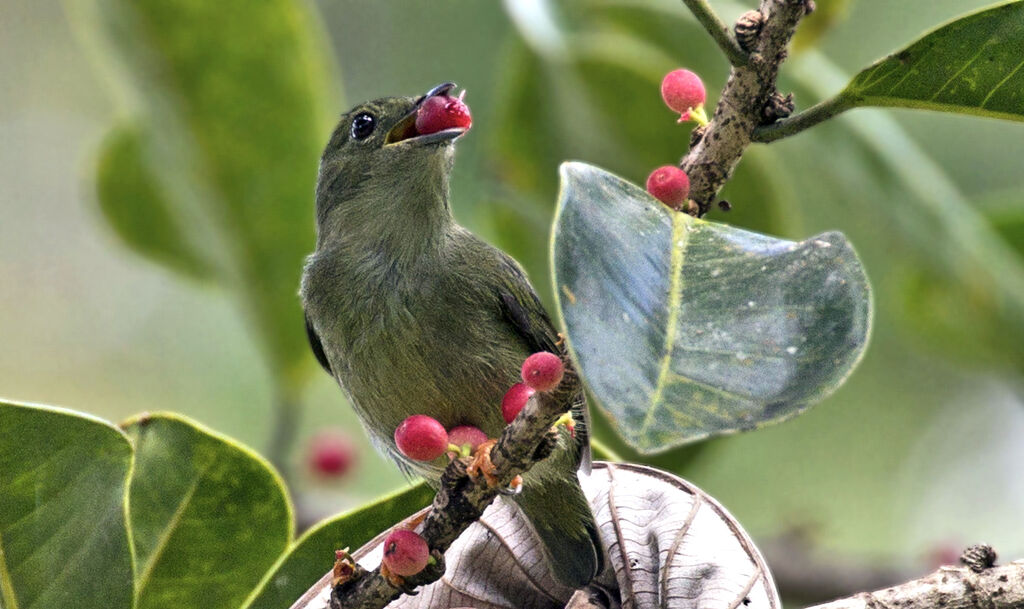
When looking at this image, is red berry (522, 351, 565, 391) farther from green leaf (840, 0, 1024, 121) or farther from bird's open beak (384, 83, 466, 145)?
bird's open beak (384, 83, 466, 145)

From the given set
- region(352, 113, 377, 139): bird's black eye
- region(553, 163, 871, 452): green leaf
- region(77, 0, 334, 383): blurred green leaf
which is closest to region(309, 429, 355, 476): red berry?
region(77, 0, 334, 383): blurred green leaf

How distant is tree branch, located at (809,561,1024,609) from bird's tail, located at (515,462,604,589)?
0.54 metres

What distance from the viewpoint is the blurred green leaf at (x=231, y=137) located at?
4273mm

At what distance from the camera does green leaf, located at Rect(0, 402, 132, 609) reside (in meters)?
2.18

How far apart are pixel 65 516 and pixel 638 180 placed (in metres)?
2.51

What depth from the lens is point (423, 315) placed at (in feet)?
9.52

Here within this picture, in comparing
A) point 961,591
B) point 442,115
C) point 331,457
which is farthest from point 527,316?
point 331,457

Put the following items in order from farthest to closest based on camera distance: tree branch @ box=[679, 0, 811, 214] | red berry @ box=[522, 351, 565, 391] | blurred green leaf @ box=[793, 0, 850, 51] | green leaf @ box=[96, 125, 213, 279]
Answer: green leaf @ box=[96, 125, 213, 279] → blurred green leaf @ box=[793, 0, 850, 51] → tree branch @ box=[679, 0, 811, 214] → red berry @ box=[522, 351, 565, 391]

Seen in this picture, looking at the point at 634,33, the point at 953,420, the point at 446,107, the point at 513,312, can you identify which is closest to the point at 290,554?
the point at 513,312

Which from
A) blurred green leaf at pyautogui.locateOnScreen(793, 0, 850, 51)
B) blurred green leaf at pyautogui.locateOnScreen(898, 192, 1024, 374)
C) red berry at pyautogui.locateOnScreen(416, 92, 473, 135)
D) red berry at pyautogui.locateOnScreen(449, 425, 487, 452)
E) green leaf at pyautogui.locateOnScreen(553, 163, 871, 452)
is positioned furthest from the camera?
blurred green leaf at pyautogui.locateOnScreen(898, 192, 1024, 374)

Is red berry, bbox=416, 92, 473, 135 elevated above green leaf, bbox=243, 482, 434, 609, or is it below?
above

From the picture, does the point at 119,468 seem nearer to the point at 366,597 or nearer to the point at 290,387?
the point at 366,597

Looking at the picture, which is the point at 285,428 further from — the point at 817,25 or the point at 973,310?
the point at 973,310

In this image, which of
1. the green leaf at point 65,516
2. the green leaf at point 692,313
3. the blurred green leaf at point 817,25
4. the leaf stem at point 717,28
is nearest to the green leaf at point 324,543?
the green leaf at point 65,516
